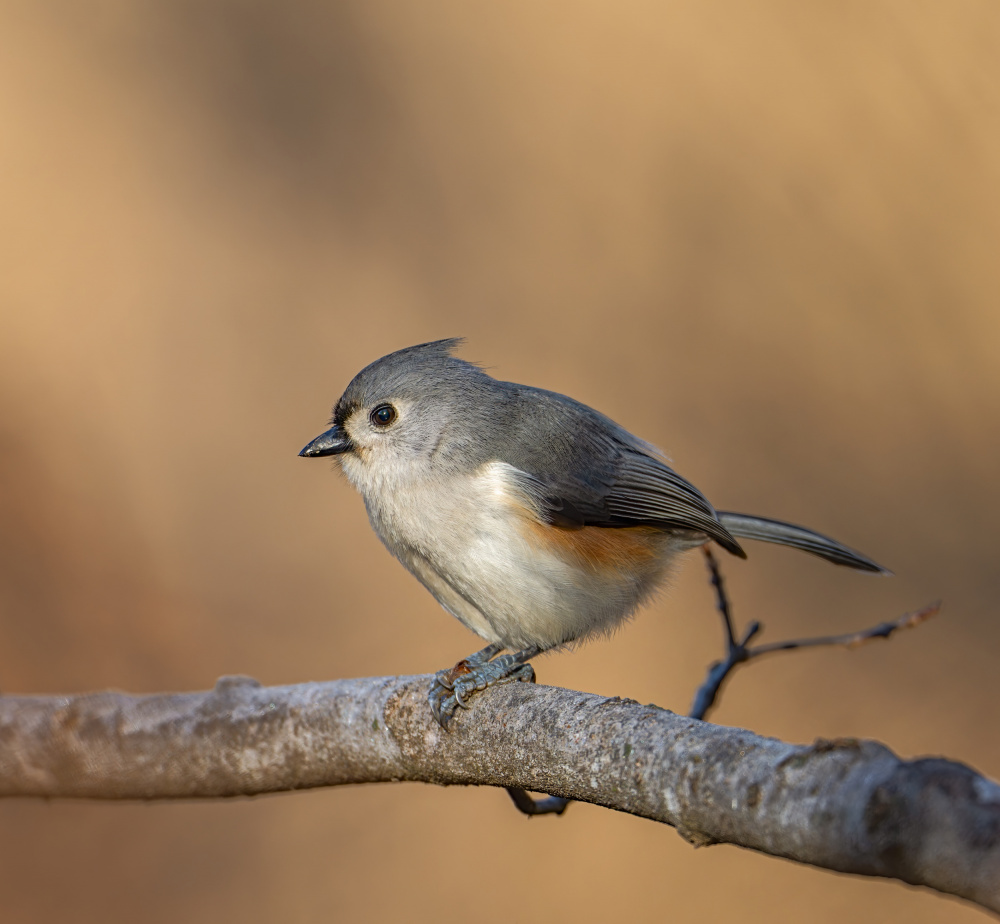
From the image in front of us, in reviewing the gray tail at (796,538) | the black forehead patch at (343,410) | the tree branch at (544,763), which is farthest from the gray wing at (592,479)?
the tree branch at (544,763)

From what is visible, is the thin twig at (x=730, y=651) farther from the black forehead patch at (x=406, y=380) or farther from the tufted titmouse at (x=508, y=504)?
the black forehead patch at (x=406, y=380)

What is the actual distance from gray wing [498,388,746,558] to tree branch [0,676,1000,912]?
1.53ft

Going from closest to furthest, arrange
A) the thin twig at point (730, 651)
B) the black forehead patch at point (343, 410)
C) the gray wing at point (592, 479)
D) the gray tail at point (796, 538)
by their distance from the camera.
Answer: the thin twig at point (730, 651) < the gray wing at point (592, 479) < the black forehead patch at point (343, 410) < the gray tail at point (796, 538)

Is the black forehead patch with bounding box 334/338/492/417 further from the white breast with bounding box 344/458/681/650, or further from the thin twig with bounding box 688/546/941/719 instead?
the thin twig with bounding box 688/546/941/719

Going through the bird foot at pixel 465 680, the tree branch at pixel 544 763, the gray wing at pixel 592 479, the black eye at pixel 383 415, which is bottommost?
the tree branch at pixel 544 763

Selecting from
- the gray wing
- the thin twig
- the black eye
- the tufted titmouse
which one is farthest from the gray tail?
the black eye

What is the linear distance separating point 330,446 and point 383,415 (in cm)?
13

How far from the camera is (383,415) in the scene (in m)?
1.89

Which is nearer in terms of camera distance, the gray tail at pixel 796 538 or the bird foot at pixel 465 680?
the bird foot at pixel 465 680

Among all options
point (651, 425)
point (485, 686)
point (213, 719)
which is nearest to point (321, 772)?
point (213, 719)

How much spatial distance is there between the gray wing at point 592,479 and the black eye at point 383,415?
0.86ft

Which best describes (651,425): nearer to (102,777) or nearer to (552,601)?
(552,601)

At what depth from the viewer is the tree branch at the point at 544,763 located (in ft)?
2.30

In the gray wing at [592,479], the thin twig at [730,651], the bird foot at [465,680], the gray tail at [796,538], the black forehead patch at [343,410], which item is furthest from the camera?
the gray tail at [796,538]
